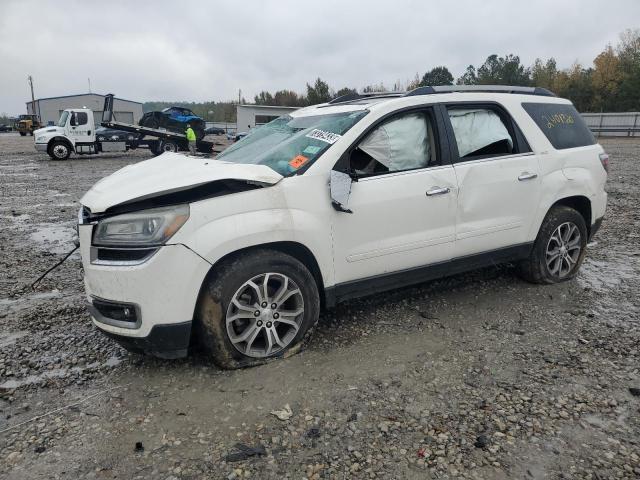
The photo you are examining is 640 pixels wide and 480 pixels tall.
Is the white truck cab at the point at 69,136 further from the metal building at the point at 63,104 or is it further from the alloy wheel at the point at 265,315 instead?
the metal building at the point at 63,104

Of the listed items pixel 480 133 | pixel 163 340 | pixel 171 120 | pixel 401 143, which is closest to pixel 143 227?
Answer: pixel 163 340

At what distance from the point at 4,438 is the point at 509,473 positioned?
2593 millimetres

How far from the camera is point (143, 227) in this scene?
2781mm

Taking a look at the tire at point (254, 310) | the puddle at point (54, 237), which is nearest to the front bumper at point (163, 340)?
the tire at point (254, 310)

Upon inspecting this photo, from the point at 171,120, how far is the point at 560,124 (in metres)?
24.8

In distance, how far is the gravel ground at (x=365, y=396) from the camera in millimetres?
2293

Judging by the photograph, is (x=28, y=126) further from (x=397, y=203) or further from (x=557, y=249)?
(x=557, y=249)

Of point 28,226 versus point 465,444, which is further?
point 28,226

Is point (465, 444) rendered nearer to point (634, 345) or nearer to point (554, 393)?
point (554, 393)

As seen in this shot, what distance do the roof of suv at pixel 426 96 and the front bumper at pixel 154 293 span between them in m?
1.81

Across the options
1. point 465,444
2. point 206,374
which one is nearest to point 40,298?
point 206,374

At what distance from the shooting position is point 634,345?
3.40m

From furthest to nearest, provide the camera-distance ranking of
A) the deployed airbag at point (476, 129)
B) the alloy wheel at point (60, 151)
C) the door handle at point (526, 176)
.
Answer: the alloy wheel at point (60, 151) → the door handle at point (526, 176) → the deployed airbag at point (476, 129)

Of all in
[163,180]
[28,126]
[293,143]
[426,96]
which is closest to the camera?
[163,180]
